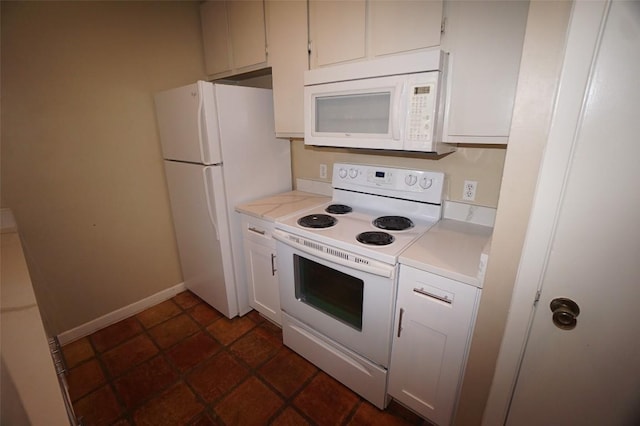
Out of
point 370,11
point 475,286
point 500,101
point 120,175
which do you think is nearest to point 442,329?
point 475,286

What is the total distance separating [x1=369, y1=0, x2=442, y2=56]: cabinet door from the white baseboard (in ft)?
8.42

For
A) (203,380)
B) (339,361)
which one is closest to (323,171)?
(339,361)

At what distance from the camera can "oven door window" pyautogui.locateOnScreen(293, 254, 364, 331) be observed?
1.53 meters

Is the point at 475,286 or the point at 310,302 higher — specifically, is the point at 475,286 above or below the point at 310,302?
above

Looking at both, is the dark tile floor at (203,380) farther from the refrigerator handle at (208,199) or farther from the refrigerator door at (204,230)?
the refrigerator handle at (208,199)

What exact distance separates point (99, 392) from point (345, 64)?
2.43 metres

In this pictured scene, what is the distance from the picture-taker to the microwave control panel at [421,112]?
127 centimetres

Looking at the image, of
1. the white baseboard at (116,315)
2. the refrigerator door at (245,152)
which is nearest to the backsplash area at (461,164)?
the refrigerator door at (245,152)

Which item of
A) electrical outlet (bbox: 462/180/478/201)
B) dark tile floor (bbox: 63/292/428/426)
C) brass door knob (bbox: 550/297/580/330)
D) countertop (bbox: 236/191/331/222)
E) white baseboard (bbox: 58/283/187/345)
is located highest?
electrical outlet (bbox: 462/180/478/201)

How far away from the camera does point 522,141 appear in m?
0.89

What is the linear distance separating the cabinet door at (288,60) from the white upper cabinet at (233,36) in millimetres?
114

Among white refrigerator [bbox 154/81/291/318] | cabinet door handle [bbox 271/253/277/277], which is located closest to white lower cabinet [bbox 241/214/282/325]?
cabinet door handle [bbox 271/253/277/277]

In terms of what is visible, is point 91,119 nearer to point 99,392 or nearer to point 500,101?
point 99,392

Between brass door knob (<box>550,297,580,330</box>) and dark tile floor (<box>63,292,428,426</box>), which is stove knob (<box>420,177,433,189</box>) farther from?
dark tile floor (<box>63,292,428,426</box>)
